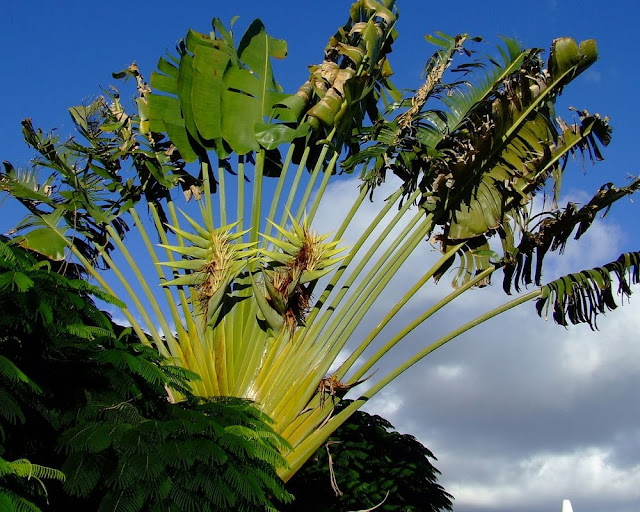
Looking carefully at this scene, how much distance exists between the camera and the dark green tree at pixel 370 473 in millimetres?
10328

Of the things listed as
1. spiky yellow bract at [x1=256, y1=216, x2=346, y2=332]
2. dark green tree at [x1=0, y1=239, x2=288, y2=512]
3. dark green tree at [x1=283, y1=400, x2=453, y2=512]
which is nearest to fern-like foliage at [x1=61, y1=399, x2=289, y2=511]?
dark green tree at [x1=0, y1=239, x2=288, y2=512]

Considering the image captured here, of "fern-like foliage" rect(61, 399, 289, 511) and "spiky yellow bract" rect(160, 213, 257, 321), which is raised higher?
"spiky yellow bract" rect(160, 213, 257, 321)

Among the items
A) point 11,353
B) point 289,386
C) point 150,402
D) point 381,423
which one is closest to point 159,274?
point 289,386

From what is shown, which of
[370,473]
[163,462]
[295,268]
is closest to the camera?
[163,462]

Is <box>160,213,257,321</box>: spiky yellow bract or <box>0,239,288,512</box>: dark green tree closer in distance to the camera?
<box>0,239,288,512</box>: dark green tree

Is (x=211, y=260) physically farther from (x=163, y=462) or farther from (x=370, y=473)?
(x=370, y=473)

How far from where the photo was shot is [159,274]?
29.6 ft

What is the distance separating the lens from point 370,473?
35.5 ft

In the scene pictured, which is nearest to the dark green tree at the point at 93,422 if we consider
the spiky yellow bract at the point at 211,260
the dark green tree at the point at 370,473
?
the spiky yellow bract at the point at 211,260

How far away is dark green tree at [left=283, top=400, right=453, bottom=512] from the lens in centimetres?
1033

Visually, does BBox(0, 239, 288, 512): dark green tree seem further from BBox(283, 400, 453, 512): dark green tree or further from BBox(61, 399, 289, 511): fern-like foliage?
BBox(283, 400, 453, 512): dark green tree

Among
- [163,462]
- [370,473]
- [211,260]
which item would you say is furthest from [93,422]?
[370,473]

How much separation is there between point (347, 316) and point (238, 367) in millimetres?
1294

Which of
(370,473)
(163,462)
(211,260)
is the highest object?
(211,260)
